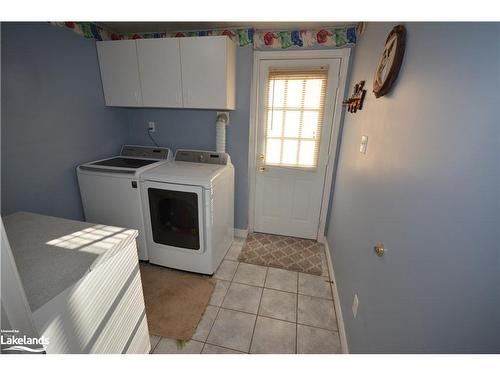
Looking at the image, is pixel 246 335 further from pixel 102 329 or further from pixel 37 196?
pixel 37 196

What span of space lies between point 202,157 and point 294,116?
3.77ft

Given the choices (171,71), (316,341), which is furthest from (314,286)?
(171,71)

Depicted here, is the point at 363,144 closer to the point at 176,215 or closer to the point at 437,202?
the point at 437,202

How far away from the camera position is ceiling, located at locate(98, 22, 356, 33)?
79.6 inches

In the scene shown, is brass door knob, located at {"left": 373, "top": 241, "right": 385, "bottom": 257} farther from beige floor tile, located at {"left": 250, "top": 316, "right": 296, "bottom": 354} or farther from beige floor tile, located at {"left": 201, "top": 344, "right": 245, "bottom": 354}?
beige floor tile, located at {"left": 201, "top": 344, "right": 245, "bottom": 354}

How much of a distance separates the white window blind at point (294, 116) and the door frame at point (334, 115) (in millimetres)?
137

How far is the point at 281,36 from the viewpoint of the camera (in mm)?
2160

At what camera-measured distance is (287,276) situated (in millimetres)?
2141

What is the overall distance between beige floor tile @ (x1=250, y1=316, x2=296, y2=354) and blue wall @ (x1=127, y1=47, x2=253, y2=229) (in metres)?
1.34

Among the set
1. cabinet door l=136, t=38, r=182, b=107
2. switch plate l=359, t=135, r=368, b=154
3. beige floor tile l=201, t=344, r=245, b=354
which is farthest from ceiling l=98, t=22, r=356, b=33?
beige floor tile l=201, t=344, r=245, b=354
